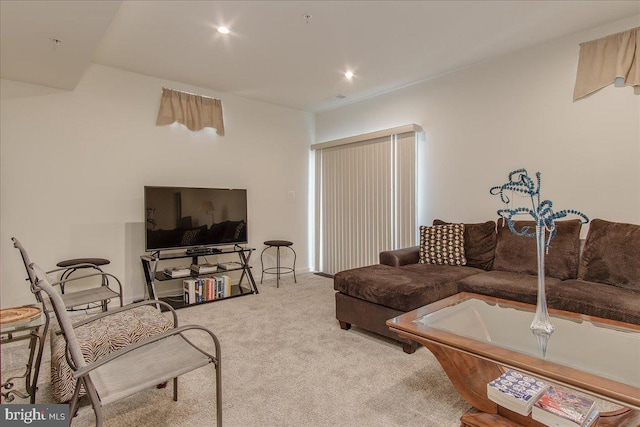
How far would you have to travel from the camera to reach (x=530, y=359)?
1441mm

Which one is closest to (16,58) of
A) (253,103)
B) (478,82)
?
(253,103)

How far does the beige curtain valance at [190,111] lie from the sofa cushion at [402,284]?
2727 millimetres

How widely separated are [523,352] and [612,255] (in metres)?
1.77

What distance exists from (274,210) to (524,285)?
345 centimetres

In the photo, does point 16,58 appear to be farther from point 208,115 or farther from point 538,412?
point 538,412

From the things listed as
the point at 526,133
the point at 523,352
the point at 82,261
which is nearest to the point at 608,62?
the point at 526,133

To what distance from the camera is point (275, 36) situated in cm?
309

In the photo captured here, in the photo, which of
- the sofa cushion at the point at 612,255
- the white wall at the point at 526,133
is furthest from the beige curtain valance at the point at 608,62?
the sofa cushion at the point at 612,255

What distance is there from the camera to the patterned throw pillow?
3.54 m

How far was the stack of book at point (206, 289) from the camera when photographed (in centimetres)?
388

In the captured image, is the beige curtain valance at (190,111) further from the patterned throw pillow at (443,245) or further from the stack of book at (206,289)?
the patterned throw pillow at (443,245)

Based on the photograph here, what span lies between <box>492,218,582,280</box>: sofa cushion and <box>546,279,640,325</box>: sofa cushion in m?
0.27

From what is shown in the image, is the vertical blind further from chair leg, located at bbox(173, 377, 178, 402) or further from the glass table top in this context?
chair leg, located at bbox(173, 377, 178, 402)

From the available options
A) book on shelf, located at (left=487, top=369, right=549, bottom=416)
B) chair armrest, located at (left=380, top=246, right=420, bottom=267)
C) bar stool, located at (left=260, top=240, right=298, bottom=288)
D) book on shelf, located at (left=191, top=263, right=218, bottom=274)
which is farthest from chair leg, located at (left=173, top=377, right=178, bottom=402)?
bar stool, located at (left=260, top=240, right=298, bottom=288)
